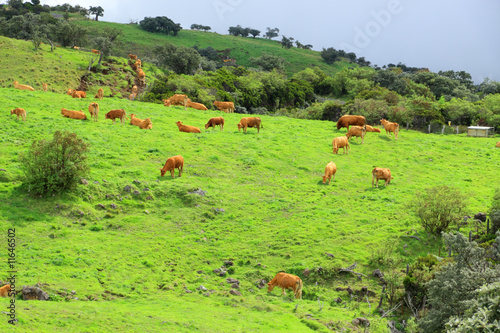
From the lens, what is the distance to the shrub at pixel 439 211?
20.8 m

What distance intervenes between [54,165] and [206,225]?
748 cm

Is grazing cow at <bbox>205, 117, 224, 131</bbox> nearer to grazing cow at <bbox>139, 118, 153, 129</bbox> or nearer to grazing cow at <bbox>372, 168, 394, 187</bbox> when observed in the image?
grazing cow at <bbox>139, 118, 153, 129</bbox>

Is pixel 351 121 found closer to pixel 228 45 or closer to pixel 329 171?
pixel 329 171

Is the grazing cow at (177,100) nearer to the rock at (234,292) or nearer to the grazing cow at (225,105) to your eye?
the grazing cow at (225,105)

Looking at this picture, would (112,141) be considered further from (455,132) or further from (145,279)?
(455,132)

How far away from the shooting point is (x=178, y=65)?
259 feet

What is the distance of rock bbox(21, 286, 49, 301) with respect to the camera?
13.0 m

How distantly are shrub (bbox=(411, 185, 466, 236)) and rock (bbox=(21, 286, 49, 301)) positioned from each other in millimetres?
16563

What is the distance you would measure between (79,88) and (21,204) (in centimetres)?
4378

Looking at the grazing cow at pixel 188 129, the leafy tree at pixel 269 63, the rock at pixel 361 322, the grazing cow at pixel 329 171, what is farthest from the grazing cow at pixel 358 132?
the leafy tree at pixel 269 63

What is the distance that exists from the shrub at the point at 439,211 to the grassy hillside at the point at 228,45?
104 metres

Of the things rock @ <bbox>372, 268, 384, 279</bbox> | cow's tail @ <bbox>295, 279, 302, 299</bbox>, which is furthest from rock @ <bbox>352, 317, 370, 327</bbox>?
rock @ <bbox>372, 268, 384, 279</bbox>

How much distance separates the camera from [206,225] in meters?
20.9

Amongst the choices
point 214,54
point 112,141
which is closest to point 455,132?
point 112,141
